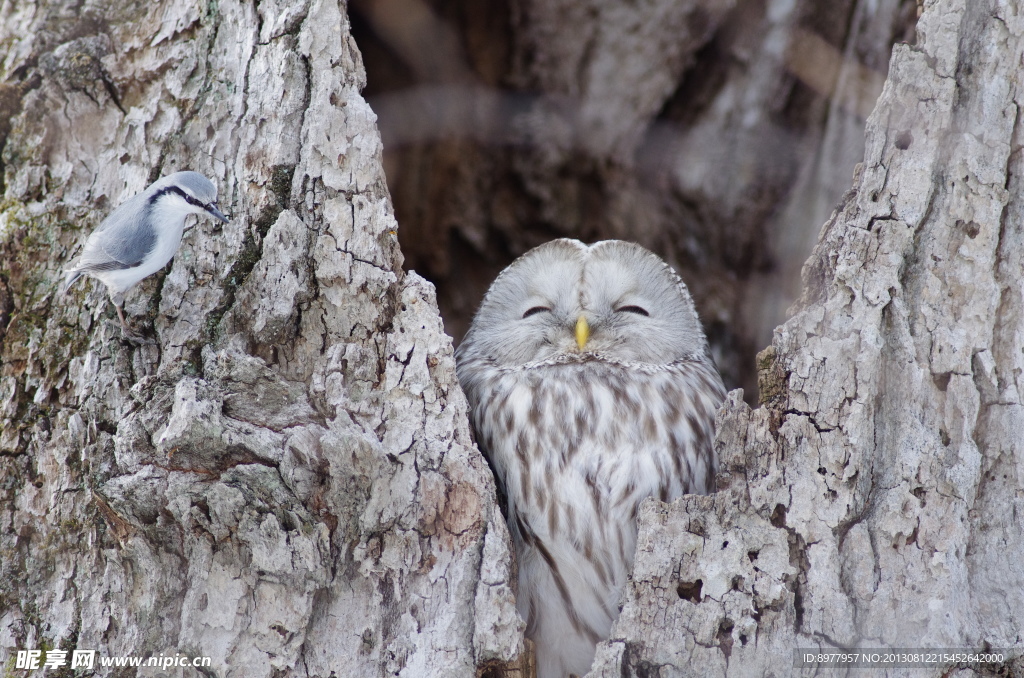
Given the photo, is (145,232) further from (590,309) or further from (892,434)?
(892,434)

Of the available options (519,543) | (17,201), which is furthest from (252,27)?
(519,543)

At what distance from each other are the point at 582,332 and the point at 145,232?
4.27 feet

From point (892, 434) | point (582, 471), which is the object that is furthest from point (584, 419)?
point (892, 434)

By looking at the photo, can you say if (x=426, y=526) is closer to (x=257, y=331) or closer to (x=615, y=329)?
(x=257, y=331)

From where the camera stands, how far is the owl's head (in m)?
2.91

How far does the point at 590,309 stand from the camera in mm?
2930

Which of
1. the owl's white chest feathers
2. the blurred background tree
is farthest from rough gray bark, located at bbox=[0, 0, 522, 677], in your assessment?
the blurred background tree

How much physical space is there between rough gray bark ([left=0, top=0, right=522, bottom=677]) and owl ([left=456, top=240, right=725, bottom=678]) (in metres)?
0.39

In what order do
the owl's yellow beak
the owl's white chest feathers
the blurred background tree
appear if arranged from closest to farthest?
the owl's white chest feathers → the owl's yellow beak → the blurred background tree

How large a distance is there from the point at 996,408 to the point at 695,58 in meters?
2.26

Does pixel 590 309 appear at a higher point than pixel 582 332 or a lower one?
higher

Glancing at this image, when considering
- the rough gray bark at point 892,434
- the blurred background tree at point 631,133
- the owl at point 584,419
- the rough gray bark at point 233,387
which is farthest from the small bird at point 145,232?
the blurred background tree at point 631,133

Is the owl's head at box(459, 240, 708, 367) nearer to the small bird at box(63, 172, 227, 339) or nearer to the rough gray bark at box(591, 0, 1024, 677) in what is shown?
the rough gray bark at box(591, 0, 1024, 677)

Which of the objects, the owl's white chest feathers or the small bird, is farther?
the owl's white chest feathers
